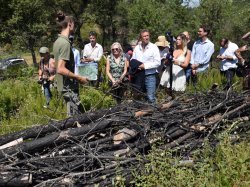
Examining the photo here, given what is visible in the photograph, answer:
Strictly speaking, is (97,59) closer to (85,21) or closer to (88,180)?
(88,180)

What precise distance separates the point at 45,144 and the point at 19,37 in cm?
2779

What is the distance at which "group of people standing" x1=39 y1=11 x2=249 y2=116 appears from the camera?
18.3 ft

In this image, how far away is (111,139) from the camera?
4582 millimetres

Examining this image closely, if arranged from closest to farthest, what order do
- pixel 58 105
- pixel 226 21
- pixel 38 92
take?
pixel 58 105 → pixel 38 92 → pixel 226 21

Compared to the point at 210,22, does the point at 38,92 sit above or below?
below

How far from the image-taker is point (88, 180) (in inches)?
158

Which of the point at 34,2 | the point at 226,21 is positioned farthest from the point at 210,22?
the point at 34,2

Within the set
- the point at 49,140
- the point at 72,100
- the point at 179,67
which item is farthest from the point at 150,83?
the point at 49,140

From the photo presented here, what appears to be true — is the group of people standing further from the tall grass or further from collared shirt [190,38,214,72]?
the tall grass

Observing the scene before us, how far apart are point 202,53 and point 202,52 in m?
0.02

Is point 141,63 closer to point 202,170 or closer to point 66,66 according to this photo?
point 66,66

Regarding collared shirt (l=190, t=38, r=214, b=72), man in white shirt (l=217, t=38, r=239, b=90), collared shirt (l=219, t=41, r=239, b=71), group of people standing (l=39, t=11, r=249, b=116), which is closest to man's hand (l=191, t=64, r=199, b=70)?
group of people standing (l=39, t=11, r=249, b=116)

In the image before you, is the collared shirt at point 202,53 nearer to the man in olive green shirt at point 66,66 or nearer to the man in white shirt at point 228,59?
the man in white shirt at point 228,59

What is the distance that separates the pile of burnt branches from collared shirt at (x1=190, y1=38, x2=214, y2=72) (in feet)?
9.68
